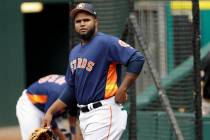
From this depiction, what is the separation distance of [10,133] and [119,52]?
770 centimetres

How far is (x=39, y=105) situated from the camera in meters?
8.48

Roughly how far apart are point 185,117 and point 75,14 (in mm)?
2270

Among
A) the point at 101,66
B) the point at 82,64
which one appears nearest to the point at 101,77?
the point at 101,66

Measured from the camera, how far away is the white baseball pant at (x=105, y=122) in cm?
659

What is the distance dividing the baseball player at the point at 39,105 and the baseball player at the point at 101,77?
1.53 m

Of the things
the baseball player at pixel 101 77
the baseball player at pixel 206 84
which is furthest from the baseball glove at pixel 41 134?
the baseball player at pixel 206 84

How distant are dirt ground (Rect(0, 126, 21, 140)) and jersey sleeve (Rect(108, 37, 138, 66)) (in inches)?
259

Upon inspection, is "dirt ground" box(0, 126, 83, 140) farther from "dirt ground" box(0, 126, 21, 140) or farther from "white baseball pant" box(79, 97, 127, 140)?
"white baseball pant" box(79, 97, 127, 140)

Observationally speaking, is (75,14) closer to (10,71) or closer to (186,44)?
(186,44)

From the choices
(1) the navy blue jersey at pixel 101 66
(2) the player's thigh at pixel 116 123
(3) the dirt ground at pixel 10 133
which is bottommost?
(3) the dirt ground at pixel 10 133

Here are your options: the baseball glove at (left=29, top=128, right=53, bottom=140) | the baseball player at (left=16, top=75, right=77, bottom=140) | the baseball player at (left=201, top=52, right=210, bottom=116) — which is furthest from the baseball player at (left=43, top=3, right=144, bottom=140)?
the baseball player at (left=201, top=52, right=210, bottom=116)

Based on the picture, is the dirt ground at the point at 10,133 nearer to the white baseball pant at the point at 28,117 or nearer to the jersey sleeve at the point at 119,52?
the white baseball pant at the point at 28,117

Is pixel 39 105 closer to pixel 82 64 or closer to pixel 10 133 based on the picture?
pixel 82 64

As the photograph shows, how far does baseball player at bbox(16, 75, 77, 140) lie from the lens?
8.28 metres
